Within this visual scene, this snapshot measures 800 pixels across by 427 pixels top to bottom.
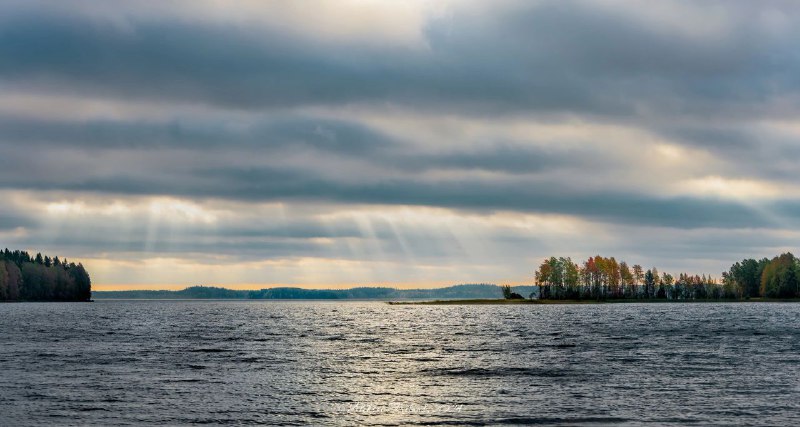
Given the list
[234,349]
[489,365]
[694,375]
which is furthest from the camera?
[234,349]

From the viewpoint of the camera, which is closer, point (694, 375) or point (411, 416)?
point (411, 416)

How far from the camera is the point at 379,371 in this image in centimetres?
7262

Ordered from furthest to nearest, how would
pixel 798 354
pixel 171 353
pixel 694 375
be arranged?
1. pixel 171 353
2. pixel 798 354
3. pixel 694 375

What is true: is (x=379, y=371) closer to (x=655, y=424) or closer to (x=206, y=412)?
(x=206, y=412)

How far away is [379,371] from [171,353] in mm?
32122

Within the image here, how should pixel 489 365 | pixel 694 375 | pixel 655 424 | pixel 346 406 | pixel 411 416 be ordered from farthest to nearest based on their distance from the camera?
1. pixel 489 365
2. pixel 694 375
3. pixel 346 406
4. pixel 411 416
5. pixel 655 424

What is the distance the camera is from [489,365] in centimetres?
7806

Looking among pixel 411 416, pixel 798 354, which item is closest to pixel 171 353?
pixel 411 416

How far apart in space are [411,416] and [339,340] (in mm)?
73376

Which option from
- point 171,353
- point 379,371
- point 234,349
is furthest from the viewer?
point 234,349

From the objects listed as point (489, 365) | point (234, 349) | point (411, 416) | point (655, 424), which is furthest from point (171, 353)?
point (655, 424)

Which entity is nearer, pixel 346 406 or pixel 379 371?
pixel 346 406

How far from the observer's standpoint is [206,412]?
4891cm

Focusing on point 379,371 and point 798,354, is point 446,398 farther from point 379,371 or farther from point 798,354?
point 798,354
